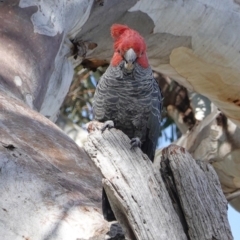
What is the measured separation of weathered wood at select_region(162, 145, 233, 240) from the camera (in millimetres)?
1687

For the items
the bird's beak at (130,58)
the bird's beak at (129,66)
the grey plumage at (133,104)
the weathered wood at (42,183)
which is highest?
the bird's beak at (130,58)

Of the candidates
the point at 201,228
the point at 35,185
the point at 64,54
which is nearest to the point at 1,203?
the point at 35,185

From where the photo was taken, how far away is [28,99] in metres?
2.49

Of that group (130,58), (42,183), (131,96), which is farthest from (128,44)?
(42,183)

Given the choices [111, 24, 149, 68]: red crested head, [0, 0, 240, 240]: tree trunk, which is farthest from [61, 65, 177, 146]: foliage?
[111, 24, 149, 68]: red crested head

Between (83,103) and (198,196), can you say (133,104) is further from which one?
(83,103)

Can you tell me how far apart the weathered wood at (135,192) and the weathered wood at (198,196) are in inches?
1.7

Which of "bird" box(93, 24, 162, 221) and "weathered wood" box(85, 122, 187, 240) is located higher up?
"bird" box(93, 24, 162, 221)

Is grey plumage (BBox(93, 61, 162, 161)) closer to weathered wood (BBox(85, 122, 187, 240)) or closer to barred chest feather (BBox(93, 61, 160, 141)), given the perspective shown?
barred chest feather (BBox(93, 61, 160, 141))

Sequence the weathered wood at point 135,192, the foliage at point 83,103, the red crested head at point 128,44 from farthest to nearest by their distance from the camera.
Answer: the foliage at point 83,103
the red crested head at point 128,44
the weathered wood at point 135,192

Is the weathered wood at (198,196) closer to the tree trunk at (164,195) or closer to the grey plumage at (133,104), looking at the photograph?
the tree trunk at (164,195)

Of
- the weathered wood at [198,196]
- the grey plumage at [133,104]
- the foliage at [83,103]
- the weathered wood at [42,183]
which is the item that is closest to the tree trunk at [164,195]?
the weathered wood at [198,196]

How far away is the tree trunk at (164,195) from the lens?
167cm

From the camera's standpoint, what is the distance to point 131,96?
2463 mm
